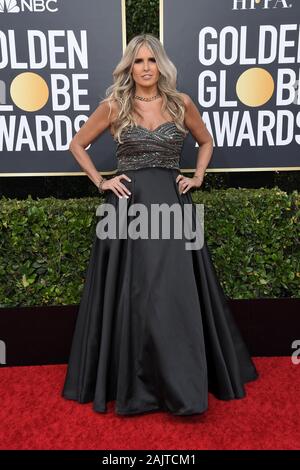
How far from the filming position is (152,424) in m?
2.75

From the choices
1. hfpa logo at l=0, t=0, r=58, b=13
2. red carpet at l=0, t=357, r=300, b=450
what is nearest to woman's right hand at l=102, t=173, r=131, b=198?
red carpet at l=0, t=357, r=300, b=450

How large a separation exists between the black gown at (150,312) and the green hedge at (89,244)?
0.59m

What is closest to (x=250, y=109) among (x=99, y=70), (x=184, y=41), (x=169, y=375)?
(x=184, y=41)

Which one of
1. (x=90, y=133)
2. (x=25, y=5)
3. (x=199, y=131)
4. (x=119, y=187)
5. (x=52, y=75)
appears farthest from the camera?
(x=52, y=75)

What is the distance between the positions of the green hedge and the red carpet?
791 mm

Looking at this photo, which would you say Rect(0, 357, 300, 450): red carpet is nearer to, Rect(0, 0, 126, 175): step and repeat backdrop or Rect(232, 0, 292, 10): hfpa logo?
Rect(0, 0, 126, 175): step and repeat backdrop

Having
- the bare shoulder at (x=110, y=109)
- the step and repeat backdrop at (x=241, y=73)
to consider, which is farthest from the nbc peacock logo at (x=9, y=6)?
the bare shoulder at (x=110, y=109)

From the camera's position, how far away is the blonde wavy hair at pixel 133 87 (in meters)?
2.71

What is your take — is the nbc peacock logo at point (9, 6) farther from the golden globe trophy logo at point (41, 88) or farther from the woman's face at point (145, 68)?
the woman's face at point (145, 68)

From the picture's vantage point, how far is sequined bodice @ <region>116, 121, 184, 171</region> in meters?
2.75

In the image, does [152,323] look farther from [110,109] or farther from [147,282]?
[110,109]

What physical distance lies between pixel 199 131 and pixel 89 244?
126cm

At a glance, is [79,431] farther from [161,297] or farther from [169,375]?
[161,297]
